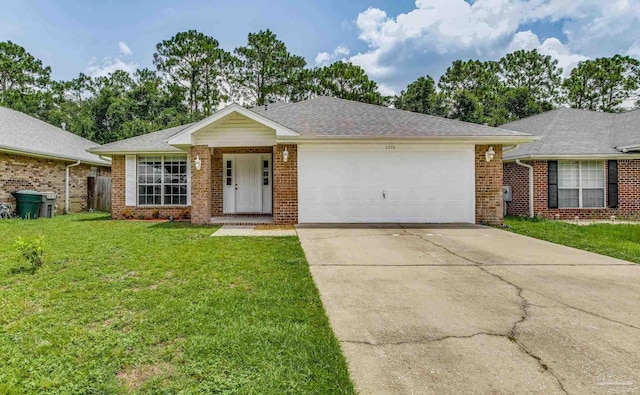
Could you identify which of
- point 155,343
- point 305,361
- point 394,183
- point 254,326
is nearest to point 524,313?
point 305,361

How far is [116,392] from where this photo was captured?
7.46 feet

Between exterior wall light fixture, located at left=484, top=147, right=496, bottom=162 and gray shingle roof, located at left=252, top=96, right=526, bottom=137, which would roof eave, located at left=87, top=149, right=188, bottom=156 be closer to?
gray shingle roof, located at left=252, top=96, right=526, bottom=137

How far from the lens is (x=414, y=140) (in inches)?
414

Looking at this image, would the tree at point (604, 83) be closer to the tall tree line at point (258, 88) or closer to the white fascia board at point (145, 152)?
the tall tree line at point (258, 88)

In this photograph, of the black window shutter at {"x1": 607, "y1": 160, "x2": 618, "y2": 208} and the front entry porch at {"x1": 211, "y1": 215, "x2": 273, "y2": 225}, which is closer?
the front entry porch at {"x1": 211, "y1": 215, "x2": 273, "y2": 225}

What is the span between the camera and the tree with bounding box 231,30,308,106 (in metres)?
30.5

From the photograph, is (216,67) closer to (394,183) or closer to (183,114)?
(183,114)

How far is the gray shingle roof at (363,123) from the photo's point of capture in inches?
411

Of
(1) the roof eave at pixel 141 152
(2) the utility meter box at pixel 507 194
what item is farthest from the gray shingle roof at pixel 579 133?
(1) the roof eave at pixel 141 152

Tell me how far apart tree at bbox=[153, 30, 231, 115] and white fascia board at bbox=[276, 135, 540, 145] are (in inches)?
868

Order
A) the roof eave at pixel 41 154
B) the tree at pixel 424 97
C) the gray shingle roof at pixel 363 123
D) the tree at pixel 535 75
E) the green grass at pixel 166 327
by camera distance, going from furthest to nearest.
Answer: the tree at pixel 535 75, the tree at pixel 424 97, the roof eave at pixel 41 154, the gray shingle roof at pixel 363 123, the green grass at pixel 166 327

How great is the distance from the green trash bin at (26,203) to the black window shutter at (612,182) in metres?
21.2

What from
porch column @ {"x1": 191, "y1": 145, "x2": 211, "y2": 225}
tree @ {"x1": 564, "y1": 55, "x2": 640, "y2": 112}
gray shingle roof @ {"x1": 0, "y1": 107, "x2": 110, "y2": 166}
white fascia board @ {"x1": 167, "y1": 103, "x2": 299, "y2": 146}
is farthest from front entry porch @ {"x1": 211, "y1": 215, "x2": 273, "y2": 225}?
tree @ {"x1": 564, "y1": 55, "x2": 640, "y2": 112}

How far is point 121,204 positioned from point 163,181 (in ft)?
5.69
